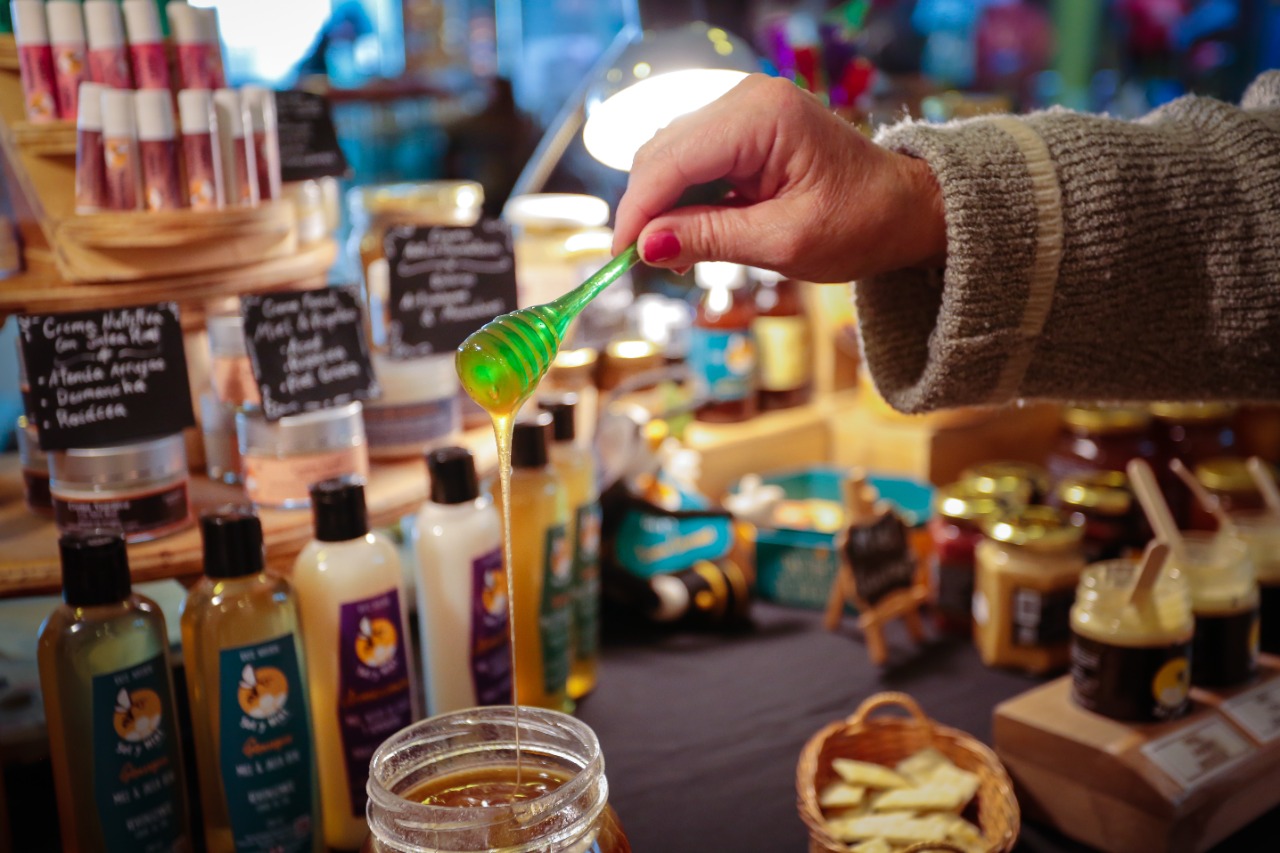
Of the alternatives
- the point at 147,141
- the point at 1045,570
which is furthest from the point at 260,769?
the point at 1045,570

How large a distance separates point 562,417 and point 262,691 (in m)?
0.54

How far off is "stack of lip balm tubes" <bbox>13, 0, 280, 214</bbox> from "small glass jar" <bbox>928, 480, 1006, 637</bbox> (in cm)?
107

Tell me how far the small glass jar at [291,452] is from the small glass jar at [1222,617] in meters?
0.99

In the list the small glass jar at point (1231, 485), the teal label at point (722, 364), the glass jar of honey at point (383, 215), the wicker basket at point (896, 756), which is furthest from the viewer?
the teal label at point (722, 364)

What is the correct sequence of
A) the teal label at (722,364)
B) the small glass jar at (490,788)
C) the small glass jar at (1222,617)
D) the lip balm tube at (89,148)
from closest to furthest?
the small glass jar at (490,788), the lip balm tube at (89,148), the small glass jar at (1222,617), the teal label at (722,364)

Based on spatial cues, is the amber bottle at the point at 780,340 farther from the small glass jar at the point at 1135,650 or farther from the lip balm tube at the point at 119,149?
the lip balm tube at the point at 119,149

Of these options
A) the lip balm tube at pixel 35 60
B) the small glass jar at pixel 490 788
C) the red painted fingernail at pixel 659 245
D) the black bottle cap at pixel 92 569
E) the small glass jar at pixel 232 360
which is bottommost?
the small glass jar at pixel 490 788

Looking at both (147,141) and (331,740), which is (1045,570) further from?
(147,141)

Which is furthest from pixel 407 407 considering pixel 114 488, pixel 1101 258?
pixel 1101 258

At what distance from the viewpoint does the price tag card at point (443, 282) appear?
135 cm

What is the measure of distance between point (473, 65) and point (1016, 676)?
282 cm

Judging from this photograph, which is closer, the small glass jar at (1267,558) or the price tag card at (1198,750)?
the price tag card at (1198,750)

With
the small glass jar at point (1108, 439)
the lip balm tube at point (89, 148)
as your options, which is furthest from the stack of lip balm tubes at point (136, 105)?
the small glass jar at point (1108, 439)

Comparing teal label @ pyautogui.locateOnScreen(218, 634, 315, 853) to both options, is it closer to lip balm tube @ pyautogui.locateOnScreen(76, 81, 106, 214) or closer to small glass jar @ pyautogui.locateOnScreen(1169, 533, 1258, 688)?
lip balm tube @ pyautogui.locateOnScreen(76, 81, 106, 214)
